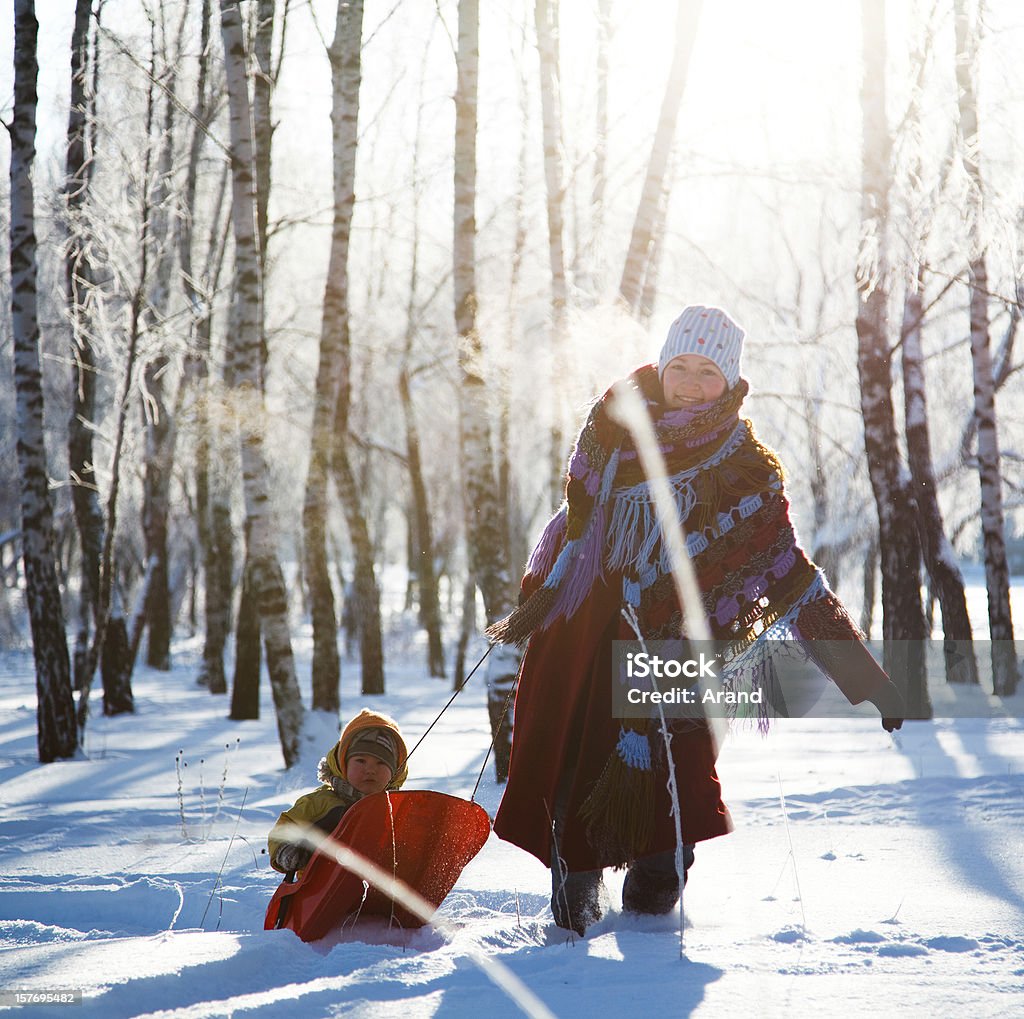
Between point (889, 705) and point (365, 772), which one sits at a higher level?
point (889, 705)

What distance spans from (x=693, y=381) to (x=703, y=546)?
46 cm

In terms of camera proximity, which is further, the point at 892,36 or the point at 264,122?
the point at 264,122

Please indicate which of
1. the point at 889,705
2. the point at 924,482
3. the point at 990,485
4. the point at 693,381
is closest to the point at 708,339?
the point at 693,381

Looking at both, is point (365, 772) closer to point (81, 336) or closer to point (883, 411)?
point (883, 411)

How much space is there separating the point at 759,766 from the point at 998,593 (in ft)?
15.0

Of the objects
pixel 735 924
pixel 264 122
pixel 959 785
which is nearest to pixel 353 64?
pixel 264 122

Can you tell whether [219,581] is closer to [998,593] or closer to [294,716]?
[294,716]

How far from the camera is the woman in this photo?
2.75m

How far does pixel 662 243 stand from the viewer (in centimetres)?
1083

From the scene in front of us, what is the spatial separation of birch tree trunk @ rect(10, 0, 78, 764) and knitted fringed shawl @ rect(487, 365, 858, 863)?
5.61m

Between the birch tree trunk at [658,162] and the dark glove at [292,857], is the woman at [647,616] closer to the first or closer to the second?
the dark glove at [292,857]

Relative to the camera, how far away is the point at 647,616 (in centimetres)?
286

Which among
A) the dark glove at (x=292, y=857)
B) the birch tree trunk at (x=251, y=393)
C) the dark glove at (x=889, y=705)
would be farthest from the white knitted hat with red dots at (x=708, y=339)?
the birch tree trunk at (x=251, y=393)

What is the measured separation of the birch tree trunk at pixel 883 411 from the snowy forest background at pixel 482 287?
3 centimetres
